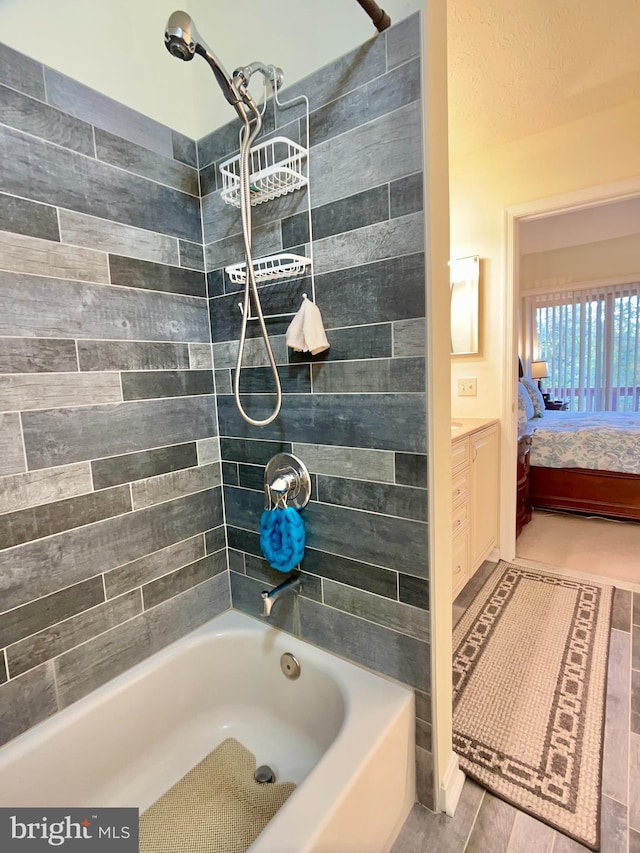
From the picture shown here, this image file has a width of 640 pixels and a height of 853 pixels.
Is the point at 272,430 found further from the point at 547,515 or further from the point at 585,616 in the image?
the point at 547,515

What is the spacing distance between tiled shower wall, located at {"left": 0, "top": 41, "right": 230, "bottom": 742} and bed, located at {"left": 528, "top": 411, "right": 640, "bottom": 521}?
3.11 m

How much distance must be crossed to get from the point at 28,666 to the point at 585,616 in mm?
2463

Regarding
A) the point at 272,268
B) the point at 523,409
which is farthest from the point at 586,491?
the point at 272,268

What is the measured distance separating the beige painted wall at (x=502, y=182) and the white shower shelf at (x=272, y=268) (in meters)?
1.88

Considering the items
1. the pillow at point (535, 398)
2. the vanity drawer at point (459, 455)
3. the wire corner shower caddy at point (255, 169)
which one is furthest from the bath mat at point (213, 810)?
the pillow at point (535, 398)

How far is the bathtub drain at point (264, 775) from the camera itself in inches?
52.7

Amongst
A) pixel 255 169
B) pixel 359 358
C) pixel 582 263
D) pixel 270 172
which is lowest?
pixel 359 358

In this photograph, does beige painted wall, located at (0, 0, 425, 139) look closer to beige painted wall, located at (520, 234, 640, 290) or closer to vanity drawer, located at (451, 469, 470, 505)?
vanity drawer, located at (451, 469, 470, 505)

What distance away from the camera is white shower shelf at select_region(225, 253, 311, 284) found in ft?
4.17

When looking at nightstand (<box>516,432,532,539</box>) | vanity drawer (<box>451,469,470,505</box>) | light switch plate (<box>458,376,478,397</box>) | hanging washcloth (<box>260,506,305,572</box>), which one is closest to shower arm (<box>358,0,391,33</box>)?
hanging washcloth (<box>260,506,305,572</box>)

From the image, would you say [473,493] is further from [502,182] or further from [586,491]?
[502,182]

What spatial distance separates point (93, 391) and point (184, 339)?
0.39m

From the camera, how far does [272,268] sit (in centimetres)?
127

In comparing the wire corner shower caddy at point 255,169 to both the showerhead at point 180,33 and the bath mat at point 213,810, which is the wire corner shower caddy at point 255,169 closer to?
the showerhead at point 180,33
